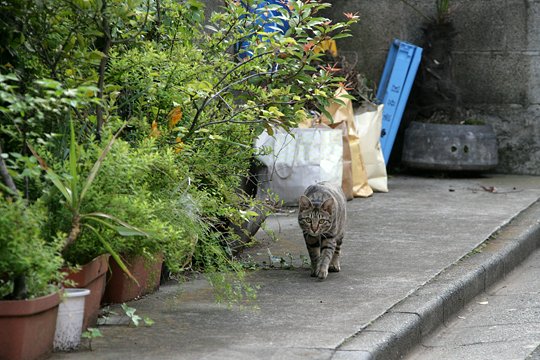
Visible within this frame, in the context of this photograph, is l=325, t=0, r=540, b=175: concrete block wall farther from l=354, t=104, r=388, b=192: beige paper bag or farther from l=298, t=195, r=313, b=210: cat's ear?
l=298, t=195, r=313, b=210: cat's ear

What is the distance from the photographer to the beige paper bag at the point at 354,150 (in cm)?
877

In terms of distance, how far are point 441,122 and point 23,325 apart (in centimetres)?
717

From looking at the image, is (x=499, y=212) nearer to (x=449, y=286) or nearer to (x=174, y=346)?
(x=449, y=286)

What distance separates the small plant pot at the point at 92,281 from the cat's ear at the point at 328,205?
1656 millimetres

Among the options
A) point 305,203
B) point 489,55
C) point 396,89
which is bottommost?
point 305,203

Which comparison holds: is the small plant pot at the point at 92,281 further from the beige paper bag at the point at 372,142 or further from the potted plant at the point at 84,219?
the beige paper bag at the point at 372,142

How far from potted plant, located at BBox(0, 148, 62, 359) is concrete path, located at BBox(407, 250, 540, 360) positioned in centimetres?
181

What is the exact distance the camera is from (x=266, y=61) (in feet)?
18.8

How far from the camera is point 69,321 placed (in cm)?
418

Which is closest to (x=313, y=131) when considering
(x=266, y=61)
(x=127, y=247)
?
(x=266, y=61)

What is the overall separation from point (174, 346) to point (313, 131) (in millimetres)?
4283

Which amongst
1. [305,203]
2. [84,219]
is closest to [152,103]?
[305,203]

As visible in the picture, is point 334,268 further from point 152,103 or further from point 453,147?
point 453,147

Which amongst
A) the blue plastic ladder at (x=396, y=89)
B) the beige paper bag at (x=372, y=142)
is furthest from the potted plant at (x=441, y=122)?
the beige paper bag at (x=372, y=142)
